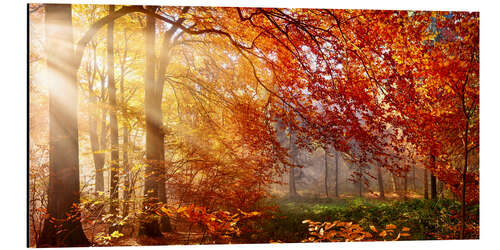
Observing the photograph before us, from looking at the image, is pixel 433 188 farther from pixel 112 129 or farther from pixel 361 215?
pixel 112 129

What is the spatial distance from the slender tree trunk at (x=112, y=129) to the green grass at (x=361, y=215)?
4.68 feet

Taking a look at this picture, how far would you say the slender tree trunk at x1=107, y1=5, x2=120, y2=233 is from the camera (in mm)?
2770

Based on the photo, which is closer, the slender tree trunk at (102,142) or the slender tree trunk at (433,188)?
the slender tree trunk at (102,142)

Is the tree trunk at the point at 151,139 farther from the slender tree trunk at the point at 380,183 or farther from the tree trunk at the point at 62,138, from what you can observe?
the slender tree trunk at the point at 380,183

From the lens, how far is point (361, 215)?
120 inches

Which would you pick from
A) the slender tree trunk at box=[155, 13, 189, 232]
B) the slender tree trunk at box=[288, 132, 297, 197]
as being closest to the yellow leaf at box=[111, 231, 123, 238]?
the slender tree trunk at box=[155, 13, 189, 232]

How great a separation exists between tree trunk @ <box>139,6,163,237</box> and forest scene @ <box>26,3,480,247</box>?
1cm

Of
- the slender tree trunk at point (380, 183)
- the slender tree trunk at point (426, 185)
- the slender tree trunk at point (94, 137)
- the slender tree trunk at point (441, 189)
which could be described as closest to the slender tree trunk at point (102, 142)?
the slender tree trunk at point (94, 137)

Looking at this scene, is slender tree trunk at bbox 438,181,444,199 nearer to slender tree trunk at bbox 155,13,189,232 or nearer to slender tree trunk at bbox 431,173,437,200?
slender tree trunk at bbox 431,173,437,200

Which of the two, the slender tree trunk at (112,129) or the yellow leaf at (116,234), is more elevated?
the slender tree trunk at (112,129)

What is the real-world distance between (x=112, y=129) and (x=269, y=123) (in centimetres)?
176

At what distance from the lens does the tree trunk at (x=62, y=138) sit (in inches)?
105
